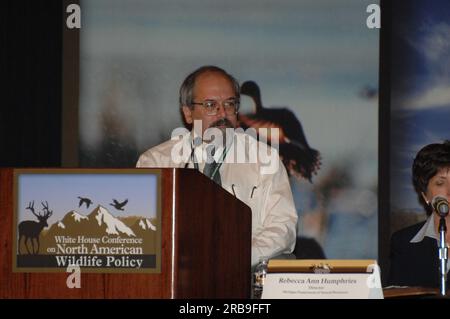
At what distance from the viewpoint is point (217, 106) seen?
433 cm

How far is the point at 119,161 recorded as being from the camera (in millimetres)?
5738

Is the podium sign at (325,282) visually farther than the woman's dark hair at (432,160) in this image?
No

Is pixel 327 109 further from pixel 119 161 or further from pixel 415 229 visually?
pixel 415 229

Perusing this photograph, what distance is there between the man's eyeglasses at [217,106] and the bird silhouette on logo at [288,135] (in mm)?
1338

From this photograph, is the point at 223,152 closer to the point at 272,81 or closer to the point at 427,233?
the point at 427,233

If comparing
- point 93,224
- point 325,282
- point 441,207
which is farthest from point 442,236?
point 93,224

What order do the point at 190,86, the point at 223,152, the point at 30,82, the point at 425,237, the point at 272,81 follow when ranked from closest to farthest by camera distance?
the point at 425,237 → the point at 223,152 → the point at 190,86 → the point at 30,82 → the point at 272,81

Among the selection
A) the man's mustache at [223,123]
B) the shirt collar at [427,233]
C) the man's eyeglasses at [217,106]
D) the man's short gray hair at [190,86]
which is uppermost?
the man's short gray hair at [190,86]

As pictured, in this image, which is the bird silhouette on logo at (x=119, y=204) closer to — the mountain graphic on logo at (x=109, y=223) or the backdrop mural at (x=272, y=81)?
the mountain graphic on logo at (x=109, y=223)

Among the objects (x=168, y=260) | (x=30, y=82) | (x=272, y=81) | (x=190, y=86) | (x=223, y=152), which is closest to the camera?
(x=168, y=260)

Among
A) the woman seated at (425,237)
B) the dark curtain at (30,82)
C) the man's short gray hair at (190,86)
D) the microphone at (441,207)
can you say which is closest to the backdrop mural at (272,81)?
the dark curtain at (30,82)

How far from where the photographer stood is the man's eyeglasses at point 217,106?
431 cm

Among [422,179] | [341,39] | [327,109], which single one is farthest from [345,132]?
[422,179]

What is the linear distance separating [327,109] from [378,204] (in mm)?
593
